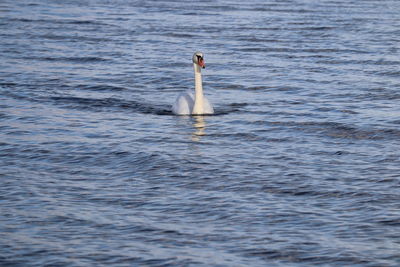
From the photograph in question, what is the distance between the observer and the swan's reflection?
19984mm

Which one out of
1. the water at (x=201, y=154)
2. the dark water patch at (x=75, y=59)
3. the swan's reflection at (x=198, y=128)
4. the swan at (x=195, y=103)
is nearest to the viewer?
the water at (x=201, y=154)

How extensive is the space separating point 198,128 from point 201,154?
2.76m

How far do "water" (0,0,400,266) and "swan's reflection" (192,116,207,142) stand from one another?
0.13 m

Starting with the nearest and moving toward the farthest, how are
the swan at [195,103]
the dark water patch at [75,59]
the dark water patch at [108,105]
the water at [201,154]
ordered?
the water at [201,154], the swan at [195,103], the dark water patch at [108,105], the dark water patch at [75,59]

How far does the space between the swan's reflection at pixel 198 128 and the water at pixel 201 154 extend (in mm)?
128

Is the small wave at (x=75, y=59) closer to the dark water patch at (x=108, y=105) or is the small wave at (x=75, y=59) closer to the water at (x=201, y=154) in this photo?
the water at (x=201, y=154)

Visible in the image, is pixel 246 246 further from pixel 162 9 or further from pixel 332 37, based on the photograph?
pixel 162 9

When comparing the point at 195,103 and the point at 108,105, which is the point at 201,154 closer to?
the point at 195,103

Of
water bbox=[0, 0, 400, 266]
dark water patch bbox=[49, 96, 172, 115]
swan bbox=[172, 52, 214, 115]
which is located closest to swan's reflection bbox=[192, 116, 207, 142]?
water bbox=[0, 0, 400, 266]

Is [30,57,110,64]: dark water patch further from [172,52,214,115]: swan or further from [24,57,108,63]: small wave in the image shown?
[172,52,214,115]: swan

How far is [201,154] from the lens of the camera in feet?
60.1

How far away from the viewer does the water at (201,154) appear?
42.3 ft

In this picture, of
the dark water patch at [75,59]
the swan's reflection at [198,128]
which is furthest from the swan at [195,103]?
the dark water patch at [75,59]

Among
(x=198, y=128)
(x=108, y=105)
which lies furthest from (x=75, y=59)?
(x=198, y=128)
